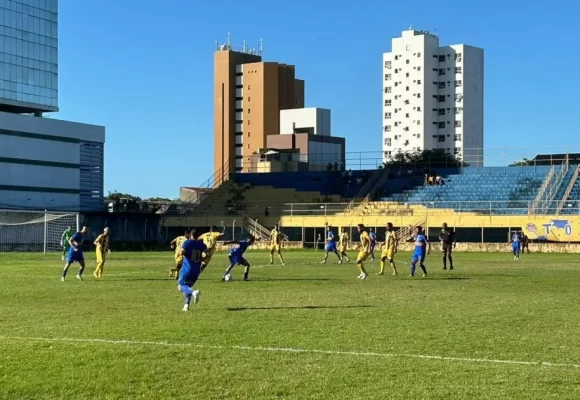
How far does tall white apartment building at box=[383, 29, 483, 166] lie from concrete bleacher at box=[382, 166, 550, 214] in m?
78.4

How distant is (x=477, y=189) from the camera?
266 ft

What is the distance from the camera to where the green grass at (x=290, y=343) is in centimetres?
1147

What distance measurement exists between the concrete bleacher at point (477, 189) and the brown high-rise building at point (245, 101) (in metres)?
73.3

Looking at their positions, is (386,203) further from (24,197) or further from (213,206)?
(24,197)

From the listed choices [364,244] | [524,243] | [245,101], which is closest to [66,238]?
[364,244]

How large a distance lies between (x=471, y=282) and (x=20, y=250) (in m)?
45.2

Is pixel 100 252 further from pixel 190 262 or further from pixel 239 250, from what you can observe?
pixel 190 262

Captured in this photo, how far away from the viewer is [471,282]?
3069 cm

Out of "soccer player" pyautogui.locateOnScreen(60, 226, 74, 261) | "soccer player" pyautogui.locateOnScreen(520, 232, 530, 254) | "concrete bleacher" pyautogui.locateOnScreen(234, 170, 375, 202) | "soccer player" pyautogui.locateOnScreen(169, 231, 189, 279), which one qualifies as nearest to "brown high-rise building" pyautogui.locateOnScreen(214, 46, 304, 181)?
"concrete bleacher" pyautogui.locateOnScreen(234, 170, 375, 202)

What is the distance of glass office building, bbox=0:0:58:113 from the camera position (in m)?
101

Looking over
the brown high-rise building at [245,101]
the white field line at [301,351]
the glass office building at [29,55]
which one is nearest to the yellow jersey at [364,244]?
the white field line at [301,351]

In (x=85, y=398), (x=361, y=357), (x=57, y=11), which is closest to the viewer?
(x=85, y=398)

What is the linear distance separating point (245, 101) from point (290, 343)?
14601 centimetres

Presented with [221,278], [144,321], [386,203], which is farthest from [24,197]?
[144,321]
